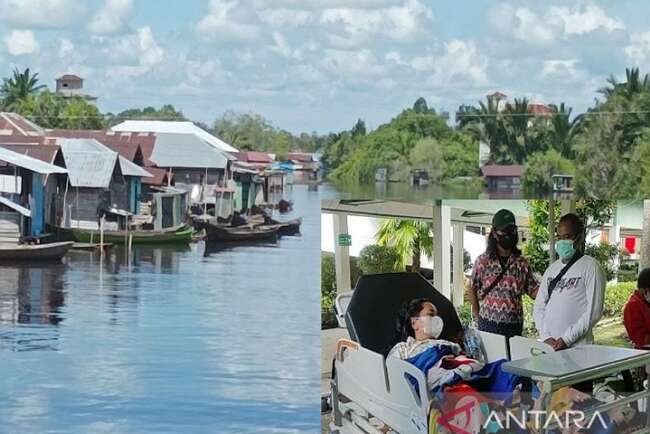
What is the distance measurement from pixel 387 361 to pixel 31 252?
2447mm

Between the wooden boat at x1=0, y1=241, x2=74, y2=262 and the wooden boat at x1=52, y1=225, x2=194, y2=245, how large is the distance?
0.09 m

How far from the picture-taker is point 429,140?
18.3 ft

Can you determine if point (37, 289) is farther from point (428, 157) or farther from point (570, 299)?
point (570, 299)

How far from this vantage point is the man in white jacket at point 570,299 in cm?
452

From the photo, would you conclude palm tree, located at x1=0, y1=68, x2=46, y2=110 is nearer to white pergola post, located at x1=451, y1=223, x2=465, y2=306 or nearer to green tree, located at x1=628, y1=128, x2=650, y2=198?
white pergola post, located at x1=451, y1=223, x2=465, y2=306

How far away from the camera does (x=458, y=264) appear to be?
5.23 m

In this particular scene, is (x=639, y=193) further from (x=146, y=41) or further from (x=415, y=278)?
(x=146, y=41)

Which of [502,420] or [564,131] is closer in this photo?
[502,420]

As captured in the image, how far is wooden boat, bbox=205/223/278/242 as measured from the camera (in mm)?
6027

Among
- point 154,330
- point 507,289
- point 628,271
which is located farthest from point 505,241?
point 154,330

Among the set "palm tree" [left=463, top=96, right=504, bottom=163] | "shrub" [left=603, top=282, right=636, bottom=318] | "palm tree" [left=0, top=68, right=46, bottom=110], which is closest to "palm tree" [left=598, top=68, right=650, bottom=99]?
"palm tree" [left=463, top=96, right=504, bottom=163]

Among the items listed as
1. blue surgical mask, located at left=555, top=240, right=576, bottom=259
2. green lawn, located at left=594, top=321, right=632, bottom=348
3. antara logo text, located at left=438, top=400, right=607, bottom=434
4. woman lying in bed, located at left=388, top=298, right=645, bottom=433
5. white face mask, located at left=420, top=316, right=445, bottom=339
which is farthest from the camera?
green lawn, located at left=594, top=321, right=632, bottom=348

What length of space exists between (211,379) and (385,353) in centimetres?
171

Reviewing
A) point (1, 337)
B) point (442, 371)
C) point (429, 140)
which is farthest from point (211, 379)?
point (442, 371)
